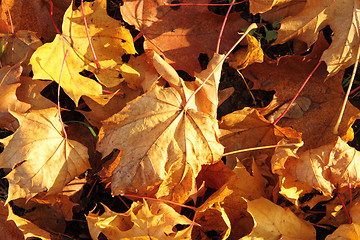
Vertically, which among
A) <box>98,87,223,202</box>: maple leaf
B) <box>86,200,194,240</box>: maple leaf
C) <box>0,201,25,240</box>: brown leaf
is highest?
<box>98,87,223,202</box>: maple leaf

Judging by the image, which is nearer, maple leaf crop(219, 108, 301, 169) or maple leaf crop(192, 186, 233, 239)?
maple leaf crop(192, 186, 233, 239)

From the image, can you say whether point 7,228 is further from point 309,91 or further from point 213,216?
point 309,91

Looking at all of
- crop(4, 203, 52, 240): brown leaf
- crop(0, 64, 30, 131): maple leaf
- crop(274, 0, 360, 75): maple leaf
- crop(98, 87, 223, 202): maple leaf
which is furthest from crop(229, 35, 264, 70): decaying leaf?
crop(4, 203, 52, 240): brown leaf

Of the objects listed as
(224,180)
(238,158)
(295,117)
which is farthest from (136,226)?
(295,117)

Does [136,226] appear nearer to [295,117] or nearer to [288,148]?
[288,148]

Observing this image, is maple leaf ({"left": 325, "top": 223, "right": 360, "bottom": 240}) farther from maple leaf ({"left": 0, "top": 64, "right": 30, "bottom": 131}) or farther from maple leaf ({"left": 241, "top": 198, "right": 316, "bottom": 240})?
maple leaf ({"left": 0, "top": 64, "right": 30, "bottom": 131})
